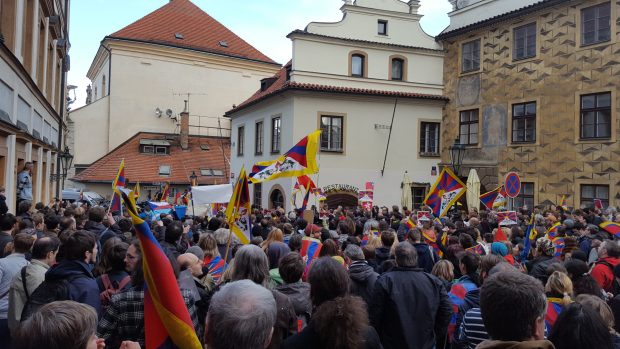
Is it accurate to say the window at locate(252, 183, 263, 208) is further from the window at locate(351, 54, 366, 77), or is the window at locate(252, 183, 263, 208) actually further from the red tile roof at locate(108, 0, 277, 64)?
the red tile roof at locate(108, 0, 277, 64)

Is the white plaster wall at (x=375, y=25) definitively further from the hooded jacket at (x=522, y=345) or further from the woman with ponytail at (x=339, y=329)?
the hooded jacket at (x=522, y=345)

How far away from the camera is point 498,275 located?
9.50 ft

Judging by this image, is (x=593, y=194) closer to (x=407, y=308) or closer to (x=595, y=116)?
(x=595, y=116)

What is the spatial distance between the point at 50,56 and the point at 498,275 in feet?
73.7

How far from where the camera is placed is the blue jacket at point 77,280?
4125 millimetres

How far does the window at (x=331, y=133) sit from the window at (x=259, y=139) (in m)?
4.64

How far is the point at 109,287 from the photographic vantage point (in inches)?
184

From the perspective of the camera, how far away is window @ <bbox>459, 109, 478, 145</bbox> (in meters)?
25.4

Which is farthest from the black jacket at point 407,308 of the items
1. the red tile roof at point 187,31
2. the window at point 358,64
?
the red tile roof at point 187,31

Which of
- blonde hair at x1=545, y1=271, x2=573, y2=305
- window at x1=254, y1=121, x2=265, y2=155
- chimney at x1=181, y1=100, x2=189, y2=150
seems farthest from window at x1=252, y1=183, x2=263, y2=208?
blonde hair at x1=545, y1=271, x2=573, y2=305

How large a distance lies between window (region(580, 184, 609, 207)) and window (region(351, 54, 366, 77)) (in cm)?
1157

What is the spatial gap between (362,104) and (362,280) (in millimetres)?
21067

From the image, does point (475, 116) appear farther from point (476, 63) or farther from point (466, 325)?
point (466, 325)

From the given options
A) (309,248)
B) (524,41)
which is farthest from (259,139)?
(309,248)
